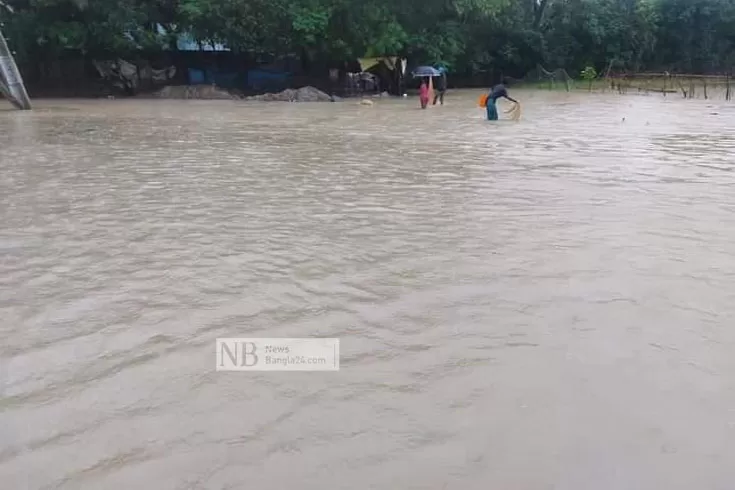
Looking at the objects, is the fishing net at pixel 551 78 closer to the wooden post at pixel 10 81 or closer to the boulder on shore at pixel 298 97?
the boulder on shore at pixel 298 97

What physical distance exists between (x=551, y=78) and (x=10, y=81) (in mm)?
25281

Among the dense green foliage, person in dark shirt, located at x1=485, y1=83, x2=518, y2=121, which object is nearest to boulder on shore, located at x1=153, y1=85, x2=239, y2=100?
the dense green foliage

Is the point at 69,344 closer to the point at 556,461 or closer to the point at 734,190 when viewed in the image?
the point at 556,461

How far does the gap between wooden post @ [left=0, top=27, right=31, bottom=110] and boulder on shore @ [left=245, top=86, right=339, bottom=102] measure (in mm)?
8701

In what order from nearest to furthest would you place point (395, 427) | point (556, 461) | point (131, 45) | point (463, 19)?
point (556, 461), point (395, 427), point (131, 45), point (463, 19)

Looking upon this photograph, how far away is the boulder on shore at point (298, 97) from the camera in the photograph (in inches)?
1126

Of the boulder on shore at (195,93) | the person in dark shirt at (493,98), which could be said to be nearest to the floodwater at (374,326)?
the person in dark shirt at (493,98)

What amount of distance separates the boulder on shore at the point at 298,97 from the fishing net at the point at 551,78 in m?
13.1

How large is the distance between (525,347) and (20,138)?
1295 centimetres

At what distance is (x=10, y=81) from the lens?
21953mm

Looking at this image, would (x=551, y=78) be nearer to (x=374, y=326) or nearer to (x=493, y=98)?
(x=493, y=98)

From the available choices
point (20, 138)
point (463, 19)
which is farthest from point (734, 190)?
point (463, 19)

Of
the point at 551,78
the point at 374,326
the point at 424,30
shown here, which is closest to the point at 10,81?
the point at 424,30

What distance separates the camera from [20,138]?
14414mm
